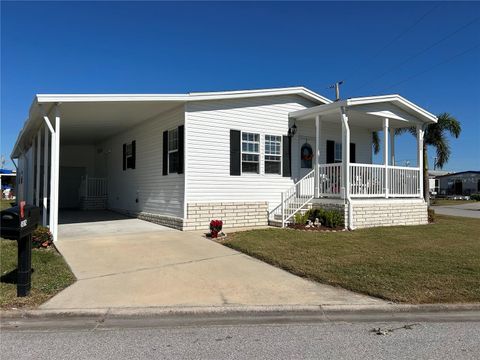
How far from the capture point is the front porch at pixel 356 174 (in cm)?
1245

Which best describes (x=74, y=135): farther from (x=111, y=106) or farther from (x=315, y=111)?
(x=315, y=111)

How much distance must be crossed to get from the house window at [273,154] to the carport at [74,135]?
3.43 meters

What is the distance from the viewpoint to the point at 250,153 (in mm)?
13297

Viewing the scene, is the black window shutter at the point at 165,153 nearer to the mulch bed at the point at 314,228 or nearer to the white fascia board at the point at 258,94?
the white fascia board at the point at 258,94

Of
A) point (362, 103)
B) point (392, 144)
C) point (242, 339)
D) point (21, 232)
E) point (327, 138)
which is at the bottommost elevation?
point (242, 339)

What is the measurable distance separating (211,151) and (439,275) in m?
7.46

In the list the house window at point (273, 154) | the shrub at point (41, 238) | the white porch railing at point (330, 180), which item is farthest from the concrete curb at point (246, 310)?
the house window at point (273, 154)

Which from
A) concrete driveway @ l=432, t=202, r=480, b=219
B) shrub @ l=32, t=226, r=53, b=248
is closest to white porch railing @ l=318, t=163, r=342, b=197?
shrub @ l=32, t=226, r=53, b=248

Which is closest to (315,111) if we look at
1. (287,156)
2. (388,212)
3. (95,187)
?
(287,156)

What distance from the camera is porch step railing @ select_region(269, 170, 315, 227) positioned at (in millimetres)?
12812

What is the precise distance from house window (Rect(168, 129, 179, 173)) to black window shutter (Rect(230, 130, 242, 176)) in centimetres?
170

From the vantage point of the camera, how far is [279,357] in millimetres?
3854

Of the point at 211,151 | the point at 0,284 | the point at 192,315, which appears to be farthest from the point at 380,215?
the point at 0,284

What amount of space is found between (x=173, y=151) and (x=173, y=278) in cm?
665
